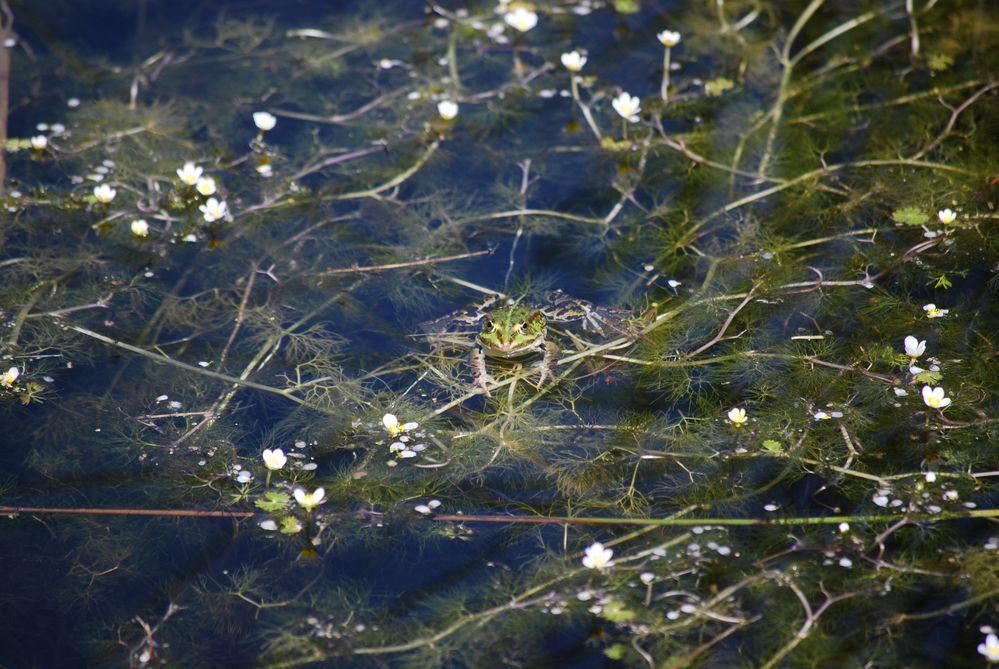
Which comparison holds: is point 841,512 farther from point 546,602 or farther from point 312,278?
point 312,278

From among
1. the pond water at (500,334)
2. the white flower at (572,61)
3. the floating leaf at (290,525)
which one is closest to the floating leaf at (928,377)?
the pond water at (500,334)

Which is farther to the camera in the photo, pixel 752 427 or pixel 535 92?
pixel 535 92

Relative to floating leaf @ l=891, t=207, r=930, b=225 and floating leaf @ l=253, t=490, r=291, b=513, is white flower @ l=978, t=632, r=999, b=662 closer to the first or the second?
floating leaf @ l=891, t=207, r=930, b=225

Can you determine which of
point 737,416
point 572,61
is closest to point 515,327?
point 737,416

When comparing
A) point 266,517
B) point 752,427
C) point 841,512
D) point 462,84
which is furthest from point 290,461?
point 462,84

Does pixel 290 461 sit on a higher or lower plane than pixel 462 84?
lower

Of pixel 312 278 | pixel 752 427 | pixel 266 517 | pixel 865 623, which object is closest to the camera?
pixel 865 623
